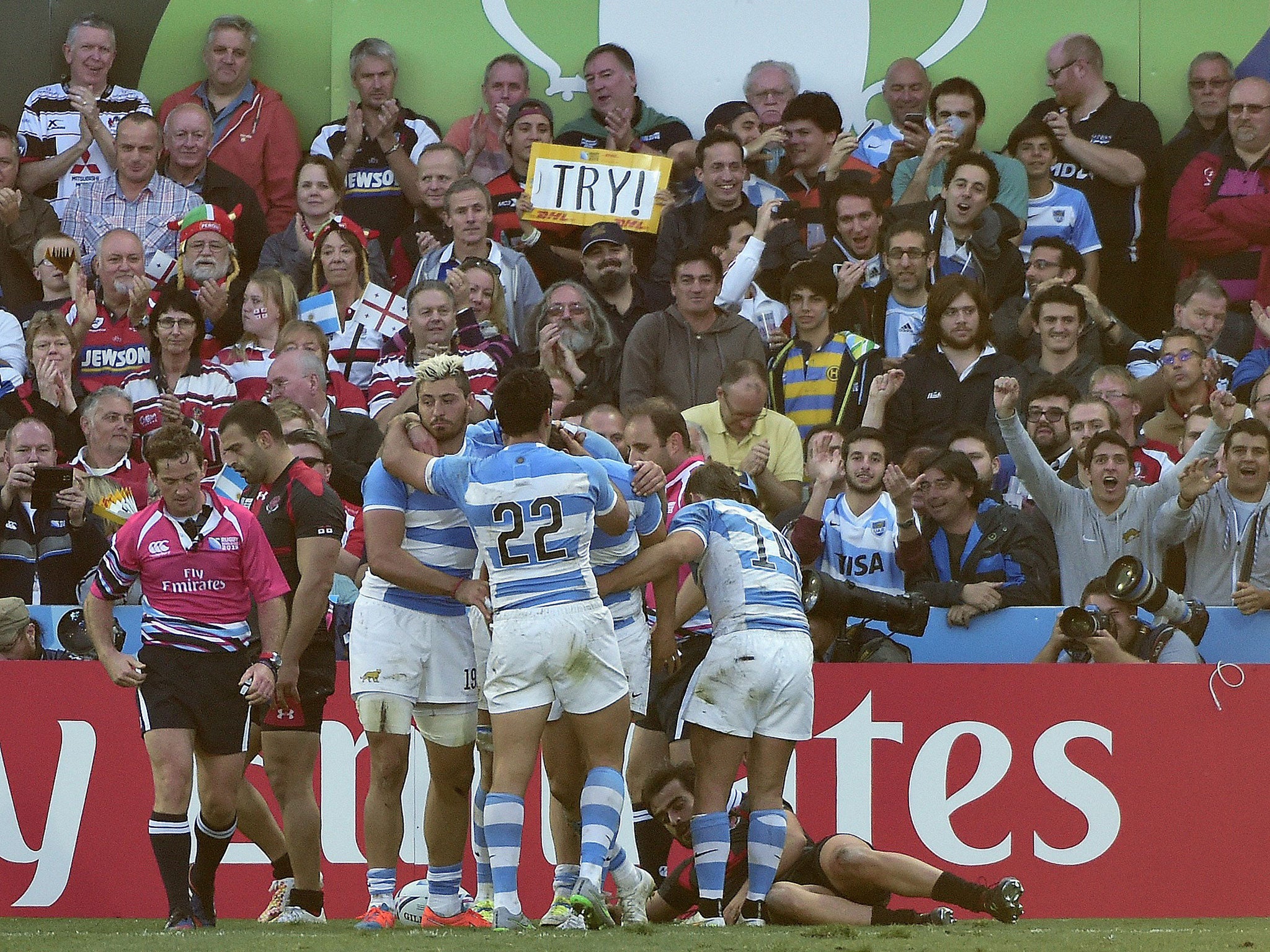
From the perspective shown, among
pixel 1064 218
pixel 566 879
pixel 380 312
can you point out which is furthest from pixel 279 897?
pixel 1064 218

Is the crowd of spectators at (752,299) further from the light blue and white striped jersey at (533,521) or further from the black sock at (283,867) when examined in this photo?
the light blue and white striped jersey at (533,521)

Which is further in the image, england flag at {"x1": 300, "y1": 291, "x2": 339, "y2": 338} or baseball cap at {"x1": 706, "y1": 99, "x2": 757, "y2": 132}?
baseball cap at {"x1": 706, "y1": 99, "x2": 757, "y2": 132}

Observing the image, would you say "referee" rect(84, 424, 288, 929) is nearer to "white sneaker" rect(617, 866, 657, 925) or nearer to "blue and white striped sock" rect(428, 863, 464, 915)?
Result: "blue and white striped sock" rect(428, 863, 464, 915)

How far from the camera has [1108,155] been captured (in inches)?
498

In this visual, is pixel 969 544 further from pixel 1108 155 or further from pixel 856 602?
pixel 1108 155

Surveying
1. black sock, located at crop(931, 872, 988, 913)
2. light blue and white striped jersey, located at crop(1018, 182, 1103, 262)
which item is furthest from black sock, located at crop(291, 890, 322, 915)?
light blue and white striped jersey, located at crop(1018, 182, 1103, 262)

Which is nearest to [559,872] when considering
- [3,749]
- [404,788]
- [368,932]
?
[368,932]

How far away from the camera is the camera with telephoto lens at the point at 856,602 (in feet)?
29.0

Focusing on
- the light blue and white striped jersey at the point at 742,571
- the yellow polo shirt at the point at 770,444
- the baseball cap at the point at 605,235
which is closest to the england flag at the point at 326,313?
the baseball cap at the point at 605,235

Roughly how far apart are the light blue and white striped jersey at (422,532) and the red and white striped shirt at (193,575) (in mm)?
700

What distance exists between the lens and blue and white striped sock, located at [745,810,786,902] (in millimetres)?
7195

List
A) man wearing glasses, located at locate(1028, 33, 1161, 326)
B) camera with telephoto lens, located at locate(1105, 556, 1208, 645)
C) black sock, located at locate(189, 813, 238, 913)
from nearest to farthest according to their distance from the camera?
1. black sock, located at locate(189, 813, 238, 913)
2. camera with telephoto lens, located at locate(1105, 556, 1208, 645)
3. man wearing glasses, located at locate(1028, 33, 1161, 326)

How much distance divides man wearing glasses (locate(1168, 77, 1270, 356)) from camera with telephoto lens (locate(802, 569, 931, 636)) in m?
4.52

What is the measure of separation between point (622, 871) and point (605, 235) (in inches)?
233
